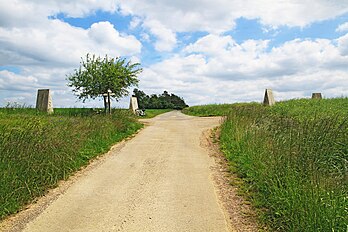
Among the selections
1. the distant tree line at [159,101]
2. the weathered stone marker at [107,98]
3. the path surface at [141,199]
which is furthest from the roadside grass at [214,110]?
the distant tree line at [159,101]

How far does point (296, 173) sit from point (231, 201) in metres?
1.41

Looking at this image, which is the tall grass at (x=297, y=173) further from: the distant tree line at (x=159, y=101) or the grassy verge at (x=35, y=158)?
the distant tree line at (x=159, y=101)

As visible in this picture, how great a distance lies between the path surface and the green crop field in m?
0.93

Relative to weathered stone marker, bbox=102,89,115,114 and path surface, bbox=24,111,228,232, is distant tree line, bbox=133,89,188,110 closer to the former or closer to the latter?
weathered stone marker, bbox=102,89,115,114

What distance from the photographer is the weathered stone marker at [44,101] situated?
1019 inches

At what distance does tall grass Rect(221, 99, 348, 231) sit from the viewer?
5090 mm

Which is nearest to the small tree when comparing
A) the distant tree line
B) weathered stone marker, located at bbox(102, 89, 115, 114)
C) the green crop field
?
weathered stone marker, located at bbox(102, 89, 115, 114)

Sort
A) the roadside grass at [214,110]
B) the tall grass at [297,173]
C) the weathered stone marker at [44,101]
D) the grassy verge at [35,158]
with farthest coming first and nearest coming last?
1. the roadside grass at [214,110]
2. the weathered stone marker at [44,101]
3. the grassy verge at [35,158]
4. the tall grass at [297,173]

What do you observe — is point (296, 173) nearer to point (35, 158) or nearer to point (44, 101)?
point (35, 158)

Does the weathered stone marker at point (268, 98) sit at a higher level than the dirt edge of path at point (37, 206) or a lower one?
higher

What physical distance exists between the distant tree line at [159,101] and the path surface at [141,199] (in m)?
68.1

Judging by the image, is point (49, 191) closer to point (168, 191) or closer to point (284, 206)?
point (168, 191)

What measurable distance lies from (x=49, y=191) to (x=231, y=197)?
13.3 ft

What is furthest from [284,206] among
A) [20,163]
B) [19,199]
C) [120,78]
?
[120,78]
